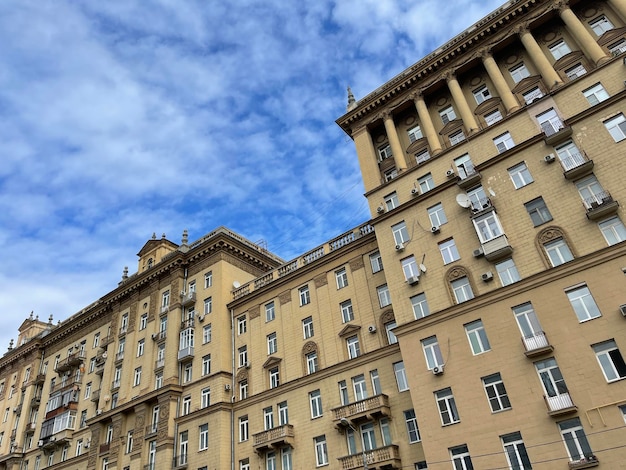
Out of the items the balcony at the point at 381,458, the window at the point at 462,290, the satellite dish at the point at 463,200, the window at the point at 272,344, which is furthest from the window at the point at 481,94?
the balcony at the point at 381,458

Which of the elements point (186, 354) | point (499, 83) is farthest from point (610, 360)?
point (186, 354)

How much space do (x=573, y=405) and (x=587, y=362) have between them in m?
1.81

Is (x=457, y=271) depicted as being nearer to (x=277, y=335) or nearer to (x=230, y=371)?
(x=277, y=335)

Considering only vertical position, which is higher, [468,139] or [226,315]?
[468,139]

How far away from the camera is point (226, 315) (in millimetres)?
37812

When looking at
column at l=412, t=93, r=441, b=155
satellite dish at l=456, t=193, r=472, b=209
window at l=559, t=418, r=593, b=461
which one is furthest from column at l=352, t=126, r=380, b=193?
window at l=559, t=418, r=593, b=461

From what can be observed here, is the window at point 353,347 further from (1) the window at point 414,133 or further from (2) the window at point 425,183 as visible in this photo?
(1) the window at point 414,133

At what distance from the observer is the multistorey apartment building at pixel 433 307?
21125mm

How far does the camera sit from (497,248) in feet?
79.9

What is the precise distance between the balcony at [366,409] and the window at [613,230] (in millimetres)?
13302

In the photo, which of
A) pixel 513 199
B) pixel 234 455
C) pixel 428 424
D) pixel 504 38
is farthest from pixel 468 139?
pixel 234 455

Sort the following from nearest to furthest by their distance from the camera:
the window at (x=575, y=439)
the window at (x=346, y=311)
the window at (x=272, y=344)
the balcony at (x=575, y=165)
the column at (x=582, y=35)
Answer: the window at (x=575, y=439), the balcony at (x=575, y=165), the column at (x=582, y=35), the window at (x=346, y=311), the window at (x=272, y=344)

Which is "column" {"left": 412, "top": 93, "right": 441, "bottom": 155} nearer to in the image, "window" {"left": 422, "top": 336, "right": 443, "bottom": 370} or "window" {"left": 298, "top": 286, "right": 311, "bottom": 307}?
"window" {"left": 422, "top": 336, "right": 443, "bottom": 370}

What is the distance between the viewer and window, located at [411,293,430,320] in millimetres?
26344
